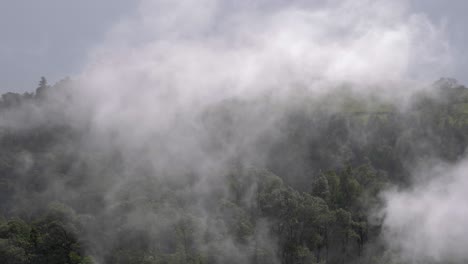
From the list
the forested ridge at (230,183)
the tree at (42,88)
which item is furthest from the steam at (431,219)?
the tree at (42,88)

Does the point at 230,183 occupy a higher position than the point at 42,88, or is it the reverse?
the point at 42,88

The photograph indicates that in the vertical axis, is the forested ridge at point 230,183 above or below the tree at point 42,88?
below

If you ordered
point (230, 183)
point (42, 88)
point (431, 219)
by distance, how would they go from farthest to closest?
point (42, 88) → point (230, 183) → point (431, 219)

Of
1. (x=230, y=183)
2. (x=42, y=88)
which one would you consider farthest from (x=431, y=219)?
(x=42, y=88)

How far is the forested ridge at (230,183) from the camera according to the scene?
51062 millimetres

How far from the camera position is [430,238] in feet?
170

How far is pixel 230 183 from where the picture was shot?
66688 millimetres

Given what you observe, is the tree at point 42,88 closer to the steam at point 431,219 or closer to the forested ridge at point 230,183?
the forested ridge at point 230,183

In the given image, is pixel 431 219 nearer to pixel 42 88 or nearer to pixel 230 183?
pixel 230 183

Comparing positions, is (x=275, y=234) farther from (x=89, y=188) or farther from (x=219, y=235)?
(x=89, y=188)

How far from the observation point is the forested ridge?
51062 mm

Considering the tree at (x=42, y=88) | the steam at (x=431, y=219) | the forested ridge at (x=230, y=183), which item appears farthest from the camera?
the tree at (x=42, y=88)

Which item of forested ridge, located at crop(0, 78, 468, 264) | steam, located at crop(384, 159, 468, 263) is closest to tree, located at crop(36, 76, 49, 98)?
forested ridge, located at crop(0, 78, 468, 264)

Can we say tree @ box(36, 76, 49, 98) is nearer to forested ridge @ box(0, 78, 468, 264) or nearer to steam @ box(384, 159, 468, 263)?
forested ridge @ box(0, 78, 468, 264)
